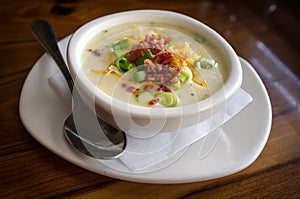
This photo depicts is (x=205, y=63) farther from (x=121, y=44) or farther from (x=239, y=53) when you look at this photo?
(x=239, y=53)

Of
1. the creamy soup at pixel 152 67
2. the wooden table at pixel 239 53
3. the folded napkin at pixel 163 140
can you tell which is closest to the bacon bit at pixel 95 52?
the creamy soup at pixel 152 67

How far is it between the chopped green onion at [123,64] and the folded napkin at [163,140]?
145 mm

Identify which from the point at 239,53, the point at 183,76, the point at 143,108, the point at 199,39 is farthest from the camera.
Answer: the point at 239,53

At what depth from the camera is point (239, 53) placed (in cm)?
119

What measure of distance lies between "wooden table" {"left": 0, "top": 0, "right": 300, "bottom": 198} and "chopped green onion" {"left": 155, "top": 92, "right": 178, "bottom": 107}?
6.3 inches

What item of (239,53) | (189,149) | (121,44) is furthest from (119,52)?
(239,53)

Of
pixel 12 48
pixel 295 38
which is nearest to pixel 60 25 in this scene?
pixel 12 48

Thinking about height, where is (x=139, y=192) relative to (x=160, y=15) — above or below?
below

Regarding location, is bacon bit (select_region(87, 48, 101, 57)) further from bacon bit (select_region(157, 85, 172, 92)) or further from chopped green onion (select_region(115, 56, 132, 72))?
bacon bit (select_region(157, 85, 172, 92))

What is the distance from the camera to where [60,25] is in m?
1.20

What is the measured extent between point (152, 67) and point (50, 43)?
11.9 inches

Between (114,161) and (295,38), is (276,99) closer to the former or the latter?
(295,38)

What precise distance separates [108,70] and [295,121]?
47cm

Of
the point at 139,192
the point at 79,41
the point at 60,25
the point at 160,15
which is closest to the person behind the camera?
the point at 139,192
